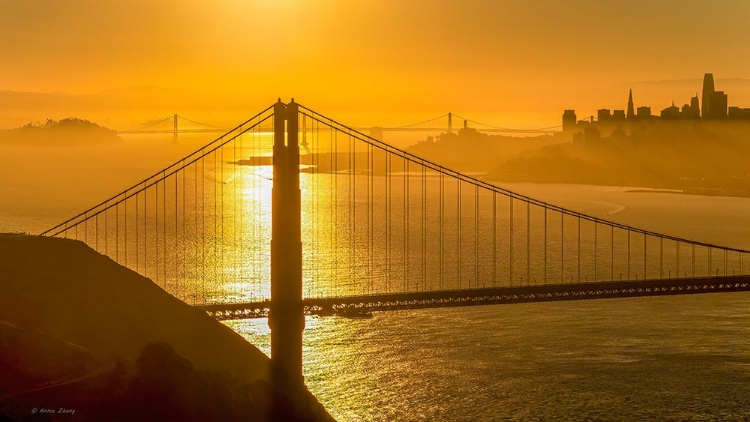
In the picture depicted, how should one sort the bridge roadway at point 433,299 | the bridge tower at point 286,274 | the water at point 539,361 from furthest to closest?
1. the water at point 539,361
2. the bridge roadway at point 433,299
3. the bridge tower at point 286,274

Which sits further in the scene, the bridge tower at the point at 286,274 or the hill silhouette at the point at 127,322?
the bridge tower at the point at 286,274

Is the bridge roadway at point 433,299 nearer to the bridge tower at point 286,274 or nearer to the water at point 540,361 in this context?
the bridge tower at point 286,274

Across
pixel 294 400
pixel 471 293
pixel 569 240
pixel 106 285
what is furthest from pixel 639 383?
pixel 569 240

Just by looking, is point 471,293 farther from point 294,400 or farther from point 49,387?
point 49,387

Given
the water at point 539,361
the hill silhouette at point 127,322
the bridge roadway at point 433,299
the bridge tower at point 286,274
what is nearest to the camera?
the hill silhouette at point 127,322

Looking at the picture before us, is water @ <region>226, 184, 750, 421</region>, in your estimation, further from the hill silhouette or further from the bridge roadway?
the hill silhouette

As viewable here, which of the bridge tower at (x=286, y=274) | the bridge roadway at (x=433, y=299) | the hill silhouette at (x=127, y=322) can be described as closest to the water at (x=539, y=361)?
the bridge tower at (x=286, y=274)

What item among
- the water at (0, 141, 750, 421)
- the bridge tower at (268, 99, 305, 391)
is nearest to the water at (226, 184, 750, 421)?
the water at (0, 141, 750, 421)

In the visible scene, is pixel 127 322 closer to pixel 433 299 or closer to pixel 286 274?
pixel 286 274
